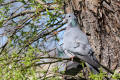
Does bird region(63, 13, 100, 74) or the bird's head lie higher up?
the bird's head

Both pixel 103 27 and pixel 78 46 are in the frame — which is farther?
pixel 103 27

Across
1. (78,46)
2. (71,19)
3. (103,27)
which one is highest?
(71,19)

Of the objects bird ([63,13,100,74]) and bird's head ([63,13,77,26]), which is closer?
bird ([63,13,100,74])

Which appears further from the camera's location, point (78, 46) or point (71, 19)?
point (71, 19)

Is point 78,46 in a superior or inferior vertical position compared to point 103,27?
inferior

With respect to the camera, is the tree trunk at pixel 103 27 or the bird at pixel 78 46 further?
the tree trunk at pixel 103 27

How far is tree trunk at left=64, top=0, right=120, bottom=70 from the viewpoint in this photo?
258cm

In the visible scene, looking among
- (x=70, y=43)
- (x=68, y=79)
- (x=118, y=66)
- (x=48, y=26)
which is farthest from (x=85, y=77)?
(x=48, y=26)

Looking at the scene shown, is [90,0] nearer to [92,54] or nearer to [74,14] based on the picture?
[74,14]

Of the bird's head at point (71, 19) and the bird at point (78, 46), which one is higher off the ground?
the bird's head at point (71, 19)

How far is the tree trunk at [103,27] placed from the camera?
258 centimetres

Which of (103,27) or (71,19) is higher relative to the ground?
(71,19)

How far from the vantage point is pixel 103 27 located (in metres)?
2.66

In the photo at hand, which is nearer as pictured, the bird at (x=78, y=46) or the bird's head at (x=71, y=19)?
the bird at (x=78, y=46)
